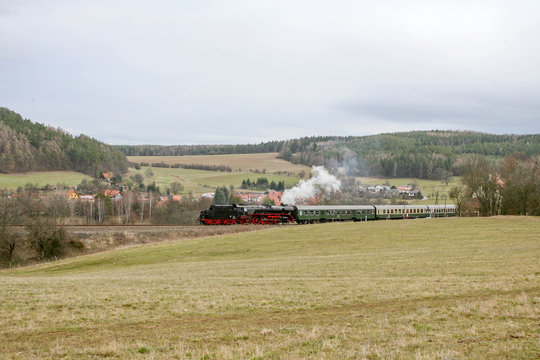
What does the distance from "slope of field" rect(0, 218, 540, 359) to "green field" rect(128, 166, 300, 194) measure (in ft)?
436

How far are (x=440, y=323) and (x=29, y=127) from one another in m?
188

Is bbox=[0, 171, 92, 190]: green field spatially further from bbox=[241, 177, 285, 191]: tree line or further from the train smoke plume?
Answer: the train smoke plume

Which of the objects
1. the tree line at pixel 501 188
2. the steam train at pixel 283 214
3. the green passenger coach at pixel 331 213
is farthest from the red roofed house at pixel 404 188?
the green passenger coach at pixel 331 213

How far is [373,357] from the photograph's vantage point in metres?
8.95

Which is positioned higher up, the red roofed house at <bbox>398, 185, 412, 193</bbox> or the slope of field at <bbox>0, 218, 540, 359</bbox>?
the red roofed house at <bbox>398, 185, 412, 193</bbox>

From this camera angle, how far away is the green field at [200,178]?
162125 mm

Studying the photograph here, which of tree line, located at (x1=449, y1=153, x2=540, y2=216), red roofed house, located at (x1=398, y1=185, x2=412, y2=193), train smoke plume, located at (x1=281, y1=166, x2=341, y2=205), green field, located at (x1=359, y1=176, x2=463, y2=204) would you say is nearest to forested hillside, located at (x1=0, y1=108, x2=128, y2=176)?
train smoke plume, located at (x1=281, y1=166, x2=341, y2=205)

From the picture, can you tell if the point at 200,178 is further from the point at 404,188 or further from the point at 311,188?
the point at 311,188

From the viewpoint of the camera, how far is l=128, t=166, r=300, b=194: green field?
16212 centimetres

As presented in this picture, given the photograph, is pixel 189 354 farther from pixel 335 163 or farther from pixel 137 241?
pixel 335 163

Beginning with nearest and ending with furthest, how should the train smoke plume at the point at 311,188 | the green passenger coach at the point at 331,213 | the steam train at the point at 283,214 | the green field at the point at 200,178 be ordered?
1. the steam train at the point at 283,214
2. the green passenger coach at the point at 331,213
3. the train smoke plume at the point at 311,188
4. the green field at the point at 200,178

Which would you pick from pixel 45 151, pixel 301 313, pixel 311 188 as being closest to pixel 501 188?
pixel 311 188

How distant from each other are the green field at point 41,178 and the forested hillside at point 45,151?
3.93 m

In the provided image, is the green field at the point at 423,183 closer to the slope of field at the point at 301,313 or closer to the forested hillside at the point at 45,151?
the forested hillside at the point at 45,151
